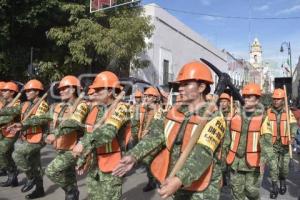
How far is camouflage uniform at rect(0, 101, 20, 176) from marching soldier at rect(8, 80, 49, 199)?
5.8 inches

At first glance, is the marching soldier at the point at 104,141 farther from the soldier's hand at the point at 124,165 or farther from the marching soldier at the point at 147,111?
the marching soldier at the point at 147,111

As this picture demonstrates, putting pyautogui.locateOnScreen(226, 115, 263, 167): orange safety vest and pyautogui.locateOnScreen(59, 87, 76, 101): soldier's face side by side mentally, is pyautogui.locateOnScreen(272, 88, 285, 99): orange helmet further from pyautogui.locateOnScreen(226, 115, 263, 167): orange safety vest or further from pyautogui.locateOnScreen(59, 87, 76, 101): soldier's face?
pyautogui.locateOnScreen(59, 87, 76, 101): soldier's face

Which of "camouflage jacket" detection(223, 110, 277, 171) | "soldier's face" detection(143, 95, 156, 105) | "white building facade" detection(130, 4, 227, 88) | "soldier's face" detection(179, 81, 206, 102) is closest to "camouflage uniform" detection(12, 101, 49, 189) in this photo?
"camouflage jacket" detection(223, 110, 277, 171)

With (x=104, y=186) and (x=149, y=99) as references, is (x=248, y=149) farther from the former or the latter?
(x=149, y=99)

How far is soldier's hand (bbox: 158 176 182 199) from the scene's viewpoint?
2.66m

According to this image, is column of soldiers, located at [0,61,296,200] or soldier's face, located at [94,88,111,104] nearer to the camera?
column of soldiers, located at [0,61,296,200]

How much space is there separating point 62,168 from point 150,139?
2.67 metres

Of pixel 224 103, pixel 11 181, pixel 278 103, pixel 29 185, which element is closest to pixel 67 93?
pixel 29 185

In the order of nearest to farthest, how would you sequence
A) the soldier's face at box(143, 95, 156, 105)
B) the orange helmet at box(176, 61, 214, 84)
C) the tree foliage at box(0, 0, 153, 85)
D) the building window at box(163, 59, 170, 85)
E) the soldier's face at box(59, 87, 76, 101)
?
1. the orange helmet at box(176, 61, 214, 84)
2. the soldier's face at box(59, 87, 76, 101)
3. the soldier's face at box(143, 95, 156, 105)
4. the tree foliage at box(0, 0, 153, 85)
5. the building window at box(163, 59, 170, 85)

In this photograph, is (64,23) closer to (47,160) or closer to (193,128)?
(47,160)

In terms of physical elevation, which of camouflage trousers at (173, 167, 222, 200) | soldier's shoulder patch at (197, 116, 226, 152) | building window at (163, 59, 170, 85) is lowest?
camouflage trousers at (173, 167, 222, 200)

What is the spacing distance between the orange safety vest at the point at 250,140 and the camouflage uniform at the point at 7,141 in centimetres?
389

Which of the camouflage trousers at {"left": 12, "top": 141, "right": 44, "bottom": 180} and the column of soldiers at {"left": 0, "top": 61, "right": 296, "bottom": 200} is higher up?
the column of soldiers at {"left": 0, "top": 61, "right": 296, "bottom": 200}

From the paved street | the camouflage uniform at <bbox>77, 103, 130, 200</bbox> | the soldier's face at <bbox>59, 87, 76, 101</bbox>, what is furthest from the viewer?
the paved street
